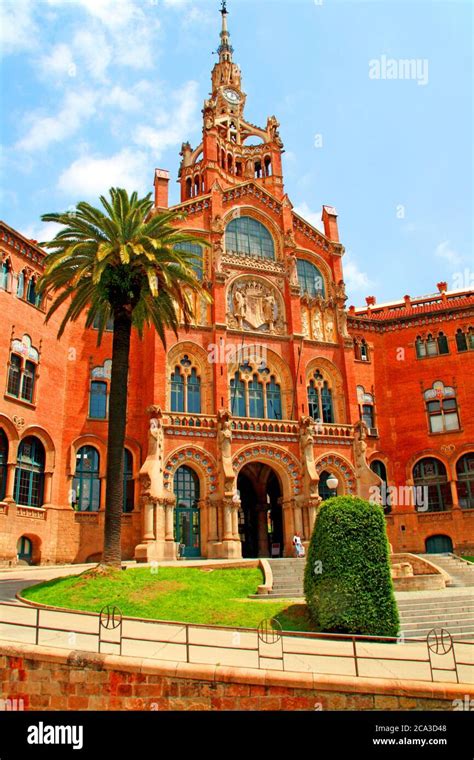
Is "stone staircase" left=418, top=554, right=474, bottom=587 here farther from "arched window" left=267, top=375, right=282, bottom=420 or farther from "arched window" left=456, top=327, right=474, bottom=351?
"arched window" left=456, top=327, right=474, bottom=351

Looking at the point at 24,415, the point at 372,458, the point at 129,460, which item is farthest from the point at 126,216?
the point at 372,458

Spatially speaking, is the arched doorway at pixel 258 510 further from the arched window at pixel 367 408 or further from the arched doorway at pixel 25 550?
the arched doorway at pixel 25 550

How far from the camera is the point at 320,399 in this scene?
39.1 m

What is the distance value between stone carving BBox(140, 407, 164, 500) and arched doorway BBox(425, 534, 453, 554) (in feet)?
60.9

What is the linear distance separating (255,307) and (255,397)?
602 cm

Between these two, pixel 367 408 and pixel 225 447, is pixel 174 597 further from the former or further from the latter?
pixel 367 408

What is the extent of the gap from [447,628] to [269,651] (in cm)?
724

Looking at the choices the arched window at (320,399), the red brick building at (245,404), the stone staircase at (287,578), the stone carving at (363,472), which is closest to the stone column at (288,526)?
the red brick building at (245,404)

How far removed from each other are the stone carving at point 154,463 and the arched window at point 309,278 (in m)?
14.9

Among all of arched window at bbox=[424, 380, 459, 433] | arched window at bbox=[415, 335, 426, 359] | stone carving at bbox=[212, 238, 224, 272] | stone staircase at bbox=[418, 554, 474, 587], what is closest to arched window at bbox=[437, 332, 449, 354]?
arched window at bbox=[415, 335, 426, 359]

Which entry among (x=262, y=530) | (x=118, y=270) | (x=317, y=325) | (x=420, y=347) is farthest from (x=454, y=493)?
(x=118, y=270)

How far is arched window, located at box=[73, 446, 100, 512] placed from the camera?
32.8m

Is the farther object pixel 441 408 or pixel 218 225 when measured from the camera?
pixel 441 408
